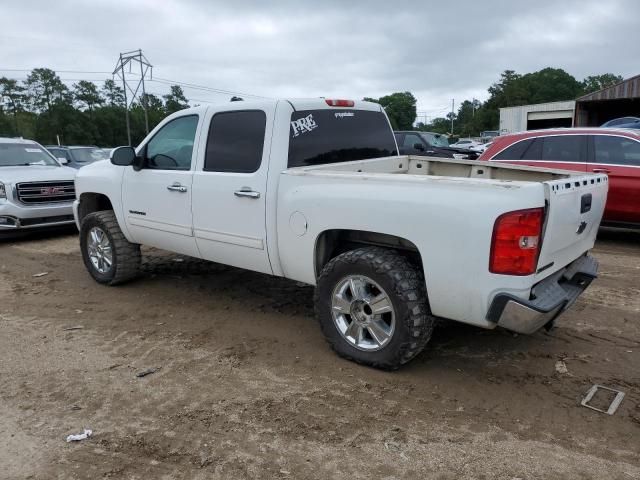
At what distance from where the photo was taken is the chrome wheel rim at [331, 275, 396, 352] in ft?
11.7

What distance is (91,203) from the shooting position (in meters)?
6.27

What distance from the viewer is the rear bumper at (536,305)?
3.02 metres

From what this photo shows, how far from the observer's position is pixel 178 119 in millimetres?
5090

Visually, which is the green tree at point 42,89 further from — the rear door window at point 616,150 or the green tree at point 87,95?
the rear door window at point 616,150

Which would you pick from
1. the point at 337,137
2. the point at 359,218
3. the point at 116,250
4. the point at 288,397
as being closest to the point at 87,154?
the point at 116,250

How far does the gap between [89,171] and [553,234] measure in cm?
502

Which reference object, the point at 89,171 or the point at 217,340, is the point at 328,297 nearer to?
the point at 217,340

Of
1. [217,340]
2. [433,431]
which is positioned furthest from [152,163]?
[433,431]

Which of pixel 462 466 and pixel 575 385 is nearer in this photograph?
pixel 462 466

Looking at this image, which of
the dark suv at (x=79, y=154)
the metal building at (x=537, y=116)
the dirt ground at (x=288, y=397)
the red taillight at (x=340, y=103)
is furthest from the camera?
the metal building at (x=537, y=116)

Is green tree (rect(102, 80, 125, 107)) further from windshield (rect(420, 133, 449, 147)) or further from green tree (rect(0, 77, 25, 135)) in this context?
windshield (rect(420, 133, 449, 147))

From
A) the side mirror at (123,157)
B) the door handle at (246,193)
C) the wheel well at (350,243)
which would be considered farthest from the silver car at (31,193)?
the wheel well at (350,243)

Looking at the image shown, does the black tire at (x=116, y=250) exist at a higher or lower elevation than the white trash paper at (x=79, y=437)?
higher

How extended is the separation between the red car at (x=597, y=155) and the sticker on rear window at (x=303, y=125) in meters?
4.70
